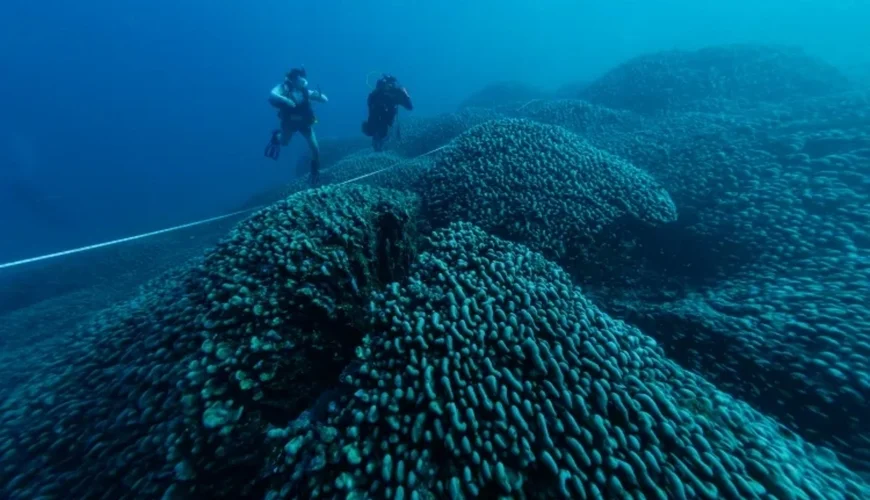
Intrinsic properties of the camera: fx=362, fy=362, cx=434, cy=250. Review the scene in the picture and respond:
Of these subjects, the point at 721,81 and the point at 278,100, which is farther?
the point at 721,81

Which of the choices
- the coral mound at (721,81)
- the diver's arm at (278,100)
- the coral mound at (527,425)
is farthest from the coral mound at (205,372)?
the coral mound at (721,81)

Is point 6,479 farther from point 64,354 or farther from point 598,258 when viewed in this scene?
point 598,258

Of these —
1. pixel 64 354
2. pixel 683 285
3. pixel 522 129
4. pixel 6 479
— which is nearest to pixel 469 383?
pixel 6 479

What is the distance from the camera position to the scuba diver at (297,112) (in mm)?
10352

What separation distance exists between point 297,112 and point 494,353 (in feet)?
34.4

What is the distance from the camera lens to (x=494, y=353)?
288 cm

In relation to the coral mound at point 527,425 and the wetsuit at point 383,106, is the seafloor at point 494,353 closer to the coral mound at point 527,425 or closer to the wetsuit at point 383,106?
the coral mound at point 527,425

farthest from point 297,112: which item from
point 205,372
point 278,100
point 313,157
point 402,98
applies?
point 205,372

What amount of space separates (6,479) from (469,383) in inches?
149

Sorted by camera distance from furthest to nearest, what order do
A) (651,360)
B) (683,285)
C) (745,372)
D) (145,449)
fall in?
(683,285)
(745,372)
(651,360)
(145,449)

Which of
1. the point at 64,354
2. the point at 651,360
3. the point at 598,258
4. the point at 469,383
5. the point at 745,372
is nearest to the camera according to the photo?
the point at 469,383

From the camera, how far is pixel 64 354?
426cm

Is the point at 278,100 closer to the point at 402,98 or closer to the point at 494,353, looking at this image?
the point at 402,98

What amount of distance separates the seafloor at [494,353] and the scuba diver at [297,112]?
6121mm
